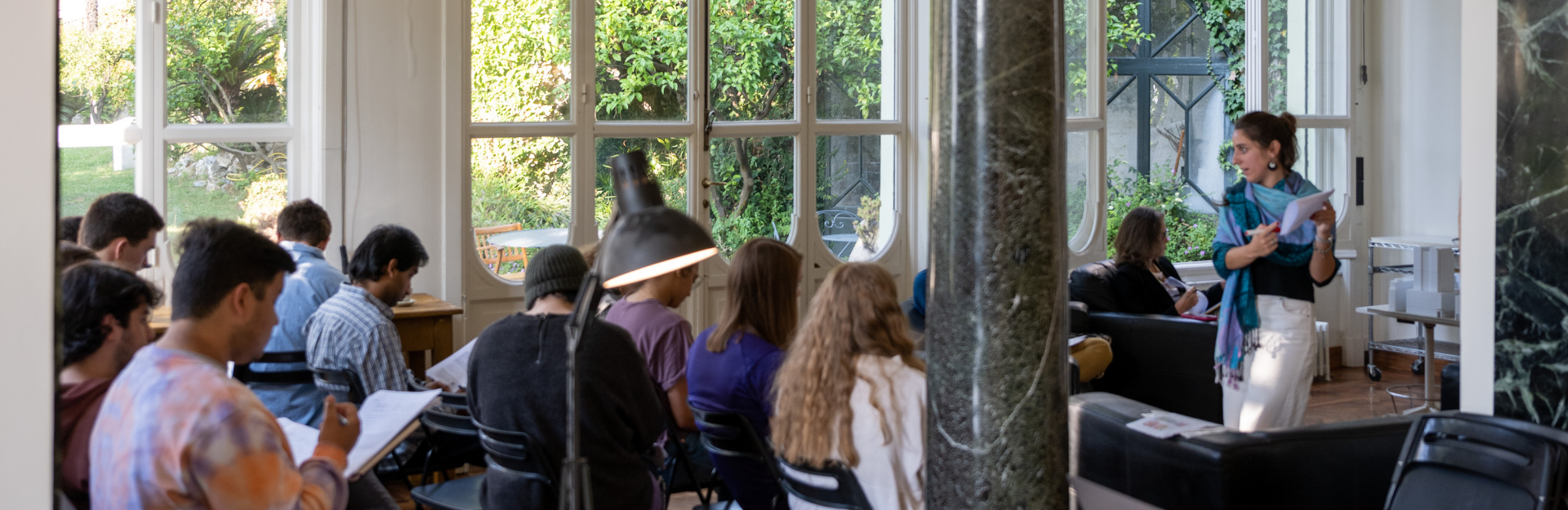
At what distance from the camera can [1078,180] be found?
773 cm

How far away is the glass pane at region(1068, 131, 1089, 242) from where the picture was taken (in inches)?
301

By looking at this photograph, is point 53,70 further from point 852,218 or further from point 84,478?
point 852,218

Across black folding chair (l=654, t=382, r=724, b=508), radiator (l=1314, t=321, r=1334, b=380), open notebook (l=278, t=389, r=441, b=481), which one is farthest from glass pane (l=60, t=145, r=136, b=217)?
radiator (l=1314, t=321, r=1334, b=380)

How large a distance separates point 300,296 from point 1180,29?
655cm

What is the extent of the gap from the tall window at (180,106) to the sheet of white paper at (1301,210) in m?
4.26

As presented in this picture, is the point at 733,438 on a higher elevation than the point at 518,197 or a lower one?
lower

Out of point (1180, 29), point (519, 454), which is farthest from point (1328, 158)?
point (519, 454)

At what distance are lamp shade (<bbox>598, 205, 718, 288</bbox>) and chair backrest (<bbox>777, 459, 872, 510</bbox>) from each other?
3.38ft

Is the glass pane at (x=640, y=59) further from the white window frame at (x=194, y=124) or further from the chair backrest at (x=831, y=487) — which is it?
the chair backrest at (x=831, y=487)

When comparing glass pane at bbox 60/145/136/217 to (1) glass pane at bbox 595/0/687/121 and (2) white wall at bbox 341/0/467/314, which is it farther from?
(1) glass pane at bbox 595/0/687/121

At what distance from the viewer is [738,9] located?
6.64m

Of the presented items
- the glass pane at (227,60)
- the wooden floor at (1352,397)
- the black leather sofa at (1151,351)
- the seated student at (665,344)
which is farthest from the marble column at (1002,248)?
the wooden floor at (1352,397)

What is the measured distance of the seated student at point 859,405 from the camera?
2.72m

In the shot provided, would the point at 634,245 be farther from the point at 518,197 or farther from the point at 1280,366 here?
the point at 518,197
